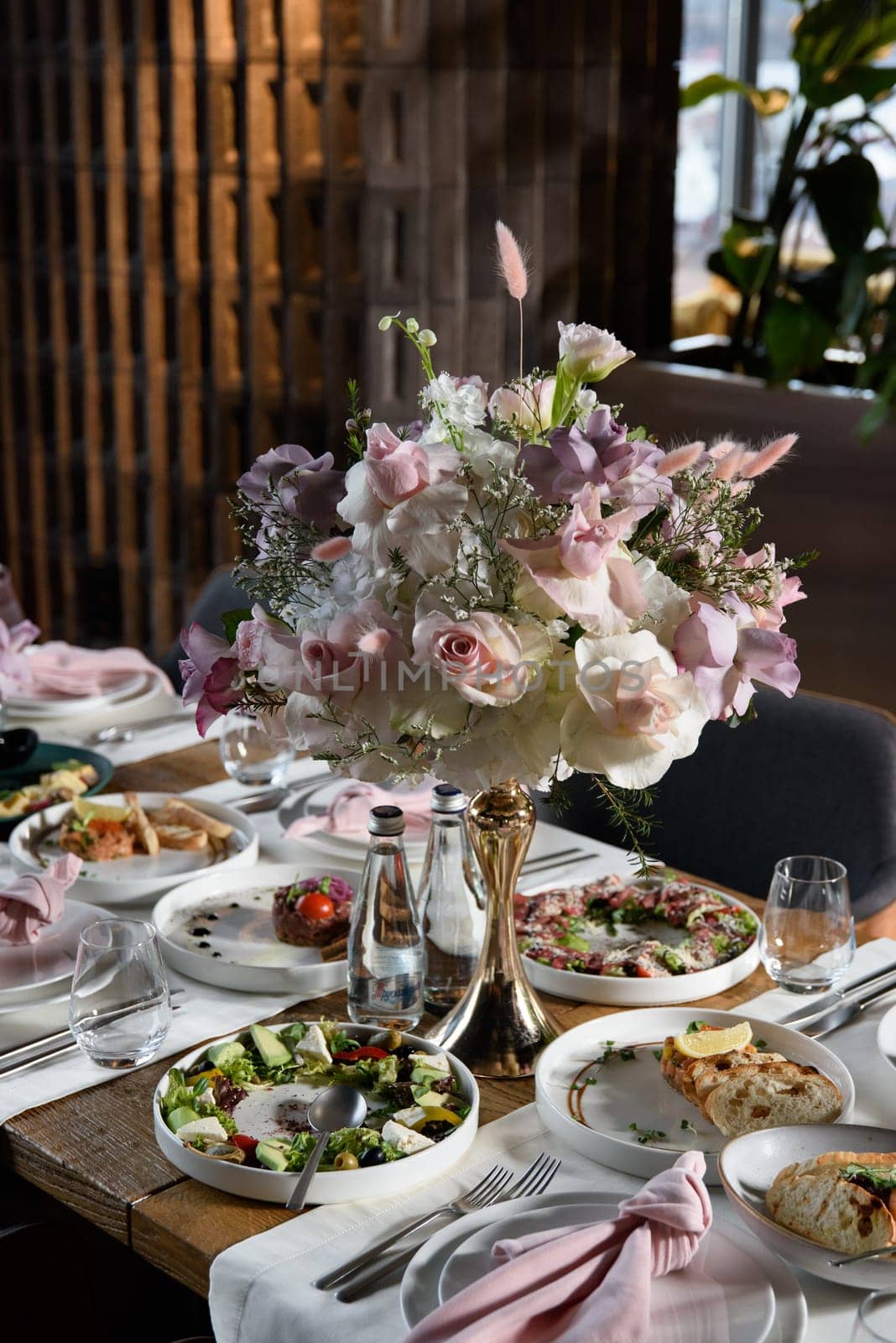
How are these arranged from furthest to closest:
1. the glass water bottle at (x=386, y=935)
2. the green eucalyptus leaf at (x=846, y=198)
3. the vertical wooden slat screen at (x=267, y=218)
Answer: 1. the green eucalyptus leaf at (x=846, y=198)
2. the vertical wooden slat screen at (x=267, y=218)
3. the glass water bottle at (x=386, y=935)

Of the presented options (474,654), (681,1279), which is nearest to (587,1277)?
(681,1279)

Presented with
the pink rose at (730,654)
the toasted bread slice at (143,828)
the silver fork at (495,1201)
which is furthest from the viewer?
the toasted bread slice at (143,828)

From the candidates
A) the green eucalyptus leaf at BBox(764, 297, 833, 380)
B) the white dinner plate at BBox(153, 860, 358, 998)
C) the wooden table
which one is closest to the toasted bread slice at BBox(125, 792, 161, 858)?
the white dinner plate at BBox(153, 860, 358, 998)

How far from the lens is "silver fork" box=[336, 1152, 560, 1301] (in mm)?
1021

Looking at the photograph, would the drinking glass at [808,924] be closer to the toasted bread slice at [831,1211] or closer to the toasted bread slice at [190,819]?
the toasted bread slice at [831,1211]

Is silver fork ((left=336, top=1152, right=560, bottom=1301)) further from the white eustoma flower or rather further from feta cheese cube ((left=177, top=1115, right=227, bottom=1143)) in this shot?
the white eustoma flower

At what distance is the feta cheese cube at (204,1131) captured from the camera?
1.17 m

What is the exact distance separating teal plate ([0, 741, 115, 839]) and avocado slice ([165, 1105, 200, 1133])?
0.85 m

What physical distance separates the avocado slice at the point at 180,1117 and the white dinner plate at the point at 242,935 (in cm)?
26

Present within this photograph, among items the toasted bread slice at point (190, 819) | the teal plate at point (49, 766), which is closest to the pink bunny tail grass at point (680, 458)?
the toasted bread slice at point (190, 819)

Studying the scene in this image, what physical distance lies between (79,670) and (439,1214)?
1513mm

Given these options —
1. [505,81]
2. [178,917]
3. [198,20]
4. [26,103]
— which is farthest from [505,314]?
[178,917]

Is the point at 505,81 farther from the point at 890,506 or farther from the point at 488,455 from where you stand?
the point at 488,455

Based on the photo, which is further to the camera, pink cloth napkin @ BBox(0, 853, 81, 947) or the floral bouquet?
pink cloth napkin @ BBox(0, 853, 81, 947)
